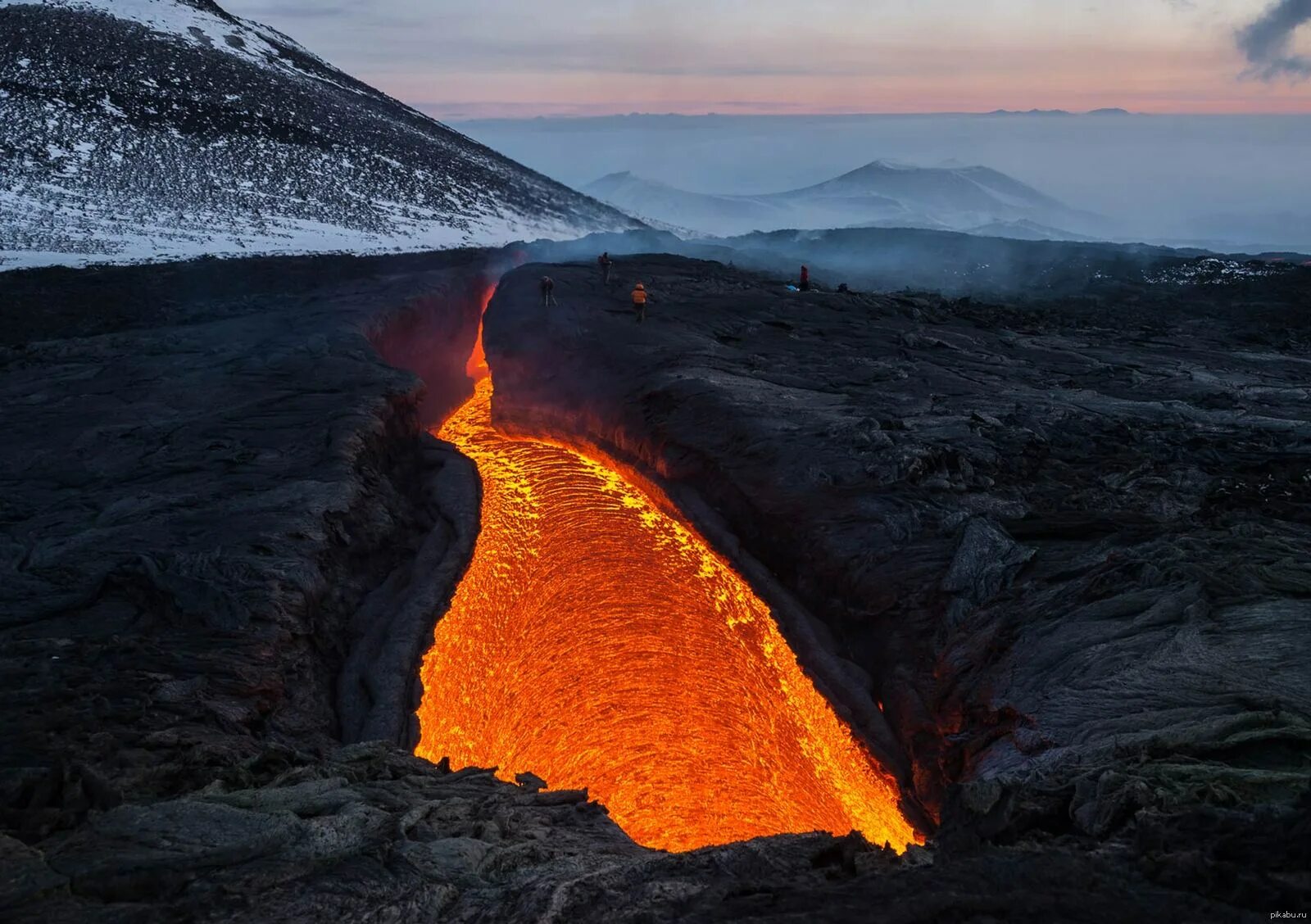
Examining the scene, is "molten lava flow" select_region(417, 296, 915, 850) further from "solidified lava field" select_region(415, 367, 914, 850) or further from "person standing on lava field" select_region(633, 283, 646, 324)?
"person standing on lava field" select_region(633, 283, 646, 324)

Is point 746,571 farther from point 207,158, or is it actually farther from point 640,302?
point 207,158

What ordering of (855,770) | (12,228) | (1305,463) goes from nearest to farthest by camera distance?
(855,770), (1305,463), (12,228)

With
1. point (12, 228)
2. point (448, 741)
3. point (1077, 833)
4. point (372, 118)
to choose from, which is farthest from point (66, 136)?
point (1077, 833)

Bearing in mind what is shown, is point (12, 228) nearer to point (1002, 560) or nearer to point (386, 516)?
point (386, 516)

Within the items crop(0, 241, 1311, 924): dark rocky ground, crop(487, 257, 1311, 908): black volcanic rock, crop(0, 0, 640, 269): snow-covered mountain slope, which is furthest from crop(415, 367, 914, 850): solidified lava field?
crop(0, 0, 640, 269): snow-covered mountain slope

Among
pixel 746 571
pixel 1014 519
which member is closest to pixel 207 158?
pixel 746 571

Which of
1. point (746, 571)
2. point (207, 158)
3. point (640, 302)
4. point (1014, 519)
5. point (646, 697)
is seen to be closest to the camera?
point (1014, 519)

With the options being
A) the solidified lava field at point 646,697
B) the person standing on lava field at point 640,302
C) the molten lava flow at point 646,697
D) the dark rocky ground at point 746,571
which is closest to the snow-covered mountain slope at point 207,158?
the dark rocky ground at point 746,571
